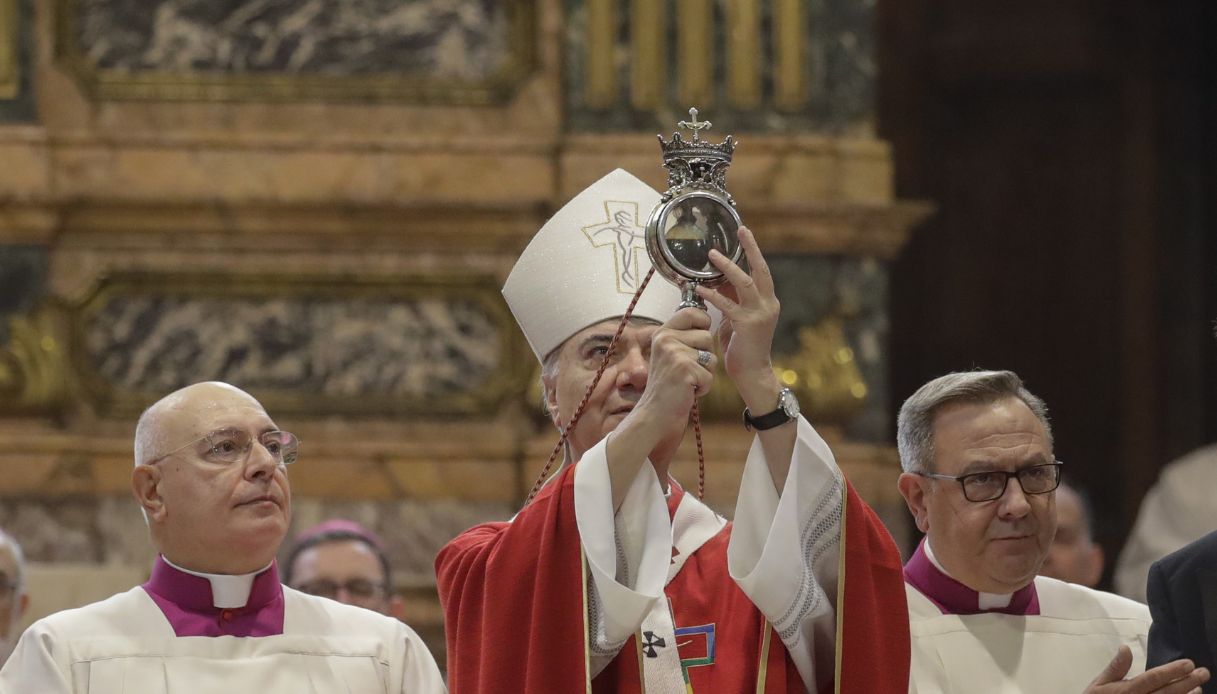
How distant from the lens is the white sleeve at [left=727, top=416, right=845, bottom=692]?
4199mm

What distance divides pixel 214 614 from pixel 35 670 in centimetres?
41

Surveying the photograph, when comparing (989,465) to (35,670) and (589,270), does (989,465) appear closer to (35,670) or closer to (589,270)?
(589,270)

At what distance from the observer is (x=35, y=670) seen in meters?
4.85

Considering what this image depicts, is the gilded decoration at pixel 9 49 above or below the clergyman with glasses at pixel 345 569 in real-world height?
above

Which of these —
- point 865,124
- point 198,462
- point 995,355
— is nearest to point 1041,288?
point 995,355

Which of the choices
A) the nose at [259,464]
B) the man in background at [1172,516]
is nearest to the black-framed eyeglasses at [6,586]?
the nose at [259,464]

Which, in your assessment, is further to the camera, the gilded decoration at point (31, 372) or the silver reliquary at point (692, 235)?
the gilded decoration at point (31, 372)

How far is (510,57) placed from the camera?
757 cm

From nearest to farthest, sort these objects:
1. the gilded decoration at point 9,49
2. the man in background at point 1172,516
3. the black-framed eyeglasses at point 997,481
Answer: the black-framed eyeglasses at point 997,481
the gilded decoration at point 9,49
the man in background at point 1172,516

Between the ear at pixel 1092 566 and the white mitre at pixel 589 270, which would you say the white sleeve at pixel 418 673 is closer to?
the white mitre at pixel 589 270

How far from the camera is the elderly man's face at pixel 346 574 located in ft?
20.9

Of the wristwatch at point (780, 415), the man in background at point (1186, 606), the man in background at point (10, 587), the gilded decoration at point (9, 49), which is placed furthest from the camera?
the gilded decoration at point (9, 49)

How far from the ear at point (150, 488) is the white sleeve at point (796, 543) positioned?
141 centimetres

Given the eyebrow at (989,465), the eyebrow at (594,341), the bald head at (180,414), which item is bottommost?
the eyebrow at (989,465)
